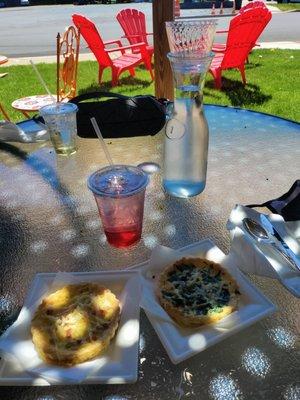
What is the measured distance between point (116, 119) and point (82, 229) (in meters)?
0.63

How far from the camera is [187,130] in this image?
42.5 inches

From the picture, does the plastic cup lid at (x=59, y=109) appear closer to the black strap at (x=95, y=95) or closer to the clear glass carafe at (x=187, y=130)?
the black strap at (x=95, y=95)

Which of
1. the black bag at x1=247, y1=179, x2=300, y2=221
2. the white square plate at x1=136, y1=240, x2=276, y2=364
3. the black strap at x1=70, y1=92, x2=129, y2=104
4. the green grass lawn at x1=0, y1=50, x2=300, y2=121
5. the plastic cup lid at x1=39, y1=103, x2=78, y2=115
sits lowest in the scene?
the green grass lawn at x1=0, y1=50, x2=300, y2=121

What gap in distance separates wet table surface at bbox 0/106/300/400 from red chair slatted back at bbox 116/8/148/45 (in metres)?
5.30

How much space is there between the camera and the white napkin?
2.59ft

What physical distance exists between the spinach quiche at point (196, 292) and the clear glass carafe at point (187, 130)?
1.21ft

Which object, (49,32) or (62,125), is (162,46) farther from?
(49,32)

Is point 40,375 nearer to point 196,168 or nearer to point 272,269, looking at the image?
point 272,269

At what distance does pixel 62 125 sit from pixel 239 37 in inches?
177

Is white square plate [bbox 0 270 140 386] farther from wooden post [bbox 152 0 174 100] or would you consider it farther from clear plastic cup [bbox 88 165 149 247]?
wooden post [bbox 152 0 174 100]

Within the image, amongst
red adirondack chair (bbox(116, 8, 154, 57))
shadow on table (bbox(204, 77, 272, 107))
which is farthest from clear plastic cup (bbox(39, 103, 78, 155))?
red adirondack chair (bbox(116, 8, 154, 57))

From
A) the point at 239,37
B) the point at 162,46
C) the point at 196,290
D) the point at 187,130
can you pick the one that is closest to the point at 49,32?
the point at 239,37

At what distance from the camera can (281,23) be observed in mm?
11172

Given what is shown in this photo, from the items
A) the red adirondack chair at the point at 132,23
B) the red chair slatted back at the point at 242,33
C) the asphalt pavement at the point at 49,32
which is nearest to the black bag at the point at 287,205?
the red chair slatted back at the point at 242,33
